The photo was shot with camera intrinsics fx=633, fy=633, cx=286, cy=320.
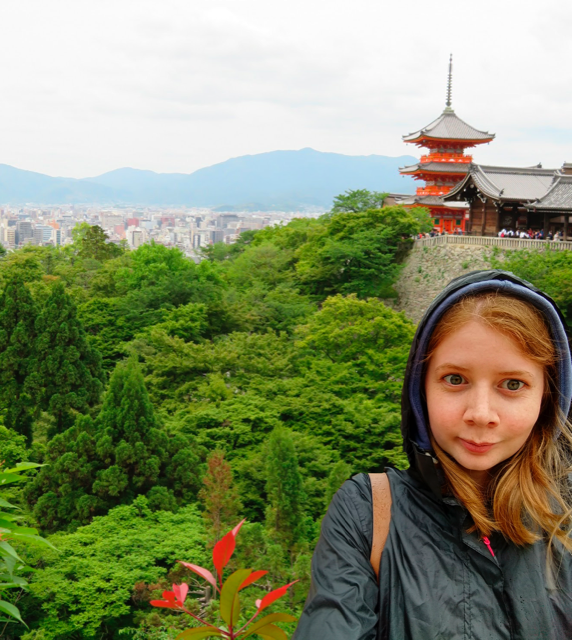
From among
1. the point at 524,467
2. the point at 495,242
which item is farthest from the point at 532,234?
the point at 524,467

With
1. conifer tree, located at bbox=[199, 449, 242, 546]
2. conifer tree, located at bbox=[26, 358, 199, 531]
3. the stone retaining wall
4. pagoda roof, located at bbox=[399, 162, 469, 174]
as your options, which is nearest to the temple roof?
pagoda roof, located at bbox=[399, 162, 469, 174]

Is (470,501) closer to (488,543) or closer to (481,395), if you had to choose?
(488,543)

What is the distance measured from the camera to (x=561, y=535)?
116 cm

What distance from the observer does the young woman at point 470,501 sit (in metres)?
1.07

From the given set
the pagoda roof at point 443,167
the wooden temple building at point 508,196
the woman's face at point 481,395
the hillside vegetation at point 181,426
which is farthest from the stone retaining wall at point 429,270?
the woman's face at point 481,395

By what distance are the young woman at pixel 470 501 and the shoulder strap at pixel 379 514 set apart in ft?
0.03

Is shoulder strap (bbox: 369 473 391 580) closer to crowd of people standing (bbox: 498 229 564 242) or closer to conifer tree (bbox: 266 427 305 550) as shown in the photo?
conifer tree (bbox: 266 427 305 550)

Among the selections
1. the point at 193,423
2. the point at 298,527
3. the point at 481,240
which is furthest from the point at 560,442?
the point at 481,240

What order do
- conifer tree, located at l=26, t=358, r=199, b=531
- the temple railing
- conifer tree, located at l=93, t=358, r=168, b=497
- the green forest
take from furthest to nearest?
1. the temple railing
2. conifer tree, located at l=93, t=358, r=168, b=497
3. conifer tree, located at l=26, t=358, r=199, b=531
4. the green forest

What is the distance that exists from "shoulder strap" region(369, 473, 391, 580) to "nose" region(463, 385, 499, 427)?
204mm

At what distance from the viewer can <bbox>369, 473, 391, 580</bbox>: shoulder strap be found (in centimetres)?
114

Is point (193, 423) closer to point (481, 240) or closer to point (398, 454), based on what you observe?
point (398, 454)

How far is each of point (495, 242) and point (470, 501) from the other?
18.0 m

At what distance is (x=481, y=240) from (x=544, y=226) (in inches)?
71.0
